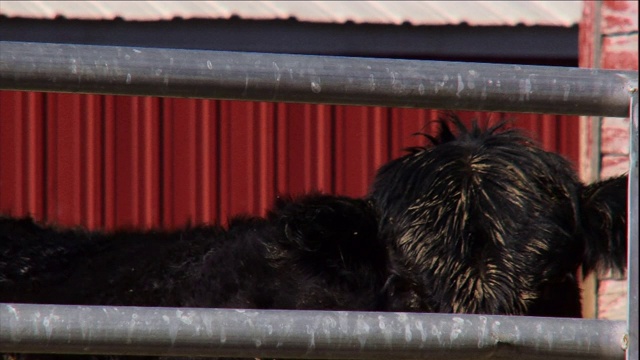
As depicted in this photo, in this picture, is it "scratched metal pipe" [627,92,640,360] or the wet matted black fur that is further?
the wet matted black fur

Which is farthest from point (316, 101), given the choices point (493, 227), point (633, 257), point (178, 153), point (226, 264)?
point (178, 153)

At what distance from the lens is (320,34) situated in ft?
20.2

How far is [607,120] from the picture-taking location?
6059 mm

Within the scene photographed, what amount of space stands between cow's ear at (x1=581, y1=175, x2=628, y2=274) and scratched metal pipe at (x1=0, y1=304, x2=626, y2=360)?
1.50 m

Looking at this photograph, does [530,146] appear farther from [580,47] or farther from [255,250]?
[580,47]

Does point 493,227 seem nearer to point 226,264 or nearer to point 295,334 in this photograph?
point 226,264

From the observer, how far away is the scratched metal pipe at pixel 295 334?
1.31m

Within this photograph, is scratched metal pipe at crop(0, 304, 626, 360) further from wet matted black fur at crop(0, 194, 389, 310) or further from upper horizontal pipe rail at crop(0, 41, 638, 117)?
wet matted black fur at crop(0, 194, 389, 310)

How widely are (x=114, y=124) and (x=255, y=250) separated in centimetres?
349

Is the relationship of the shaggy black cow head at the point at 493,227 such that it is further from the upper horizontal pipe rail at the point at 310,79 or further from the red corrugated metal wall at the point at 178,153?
the red corrugated metal wall at the point at 178,153

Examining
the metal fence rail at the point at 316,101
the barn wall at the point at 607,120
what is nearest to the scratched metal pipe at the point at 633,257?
the metal fence rail at the point at 316,101

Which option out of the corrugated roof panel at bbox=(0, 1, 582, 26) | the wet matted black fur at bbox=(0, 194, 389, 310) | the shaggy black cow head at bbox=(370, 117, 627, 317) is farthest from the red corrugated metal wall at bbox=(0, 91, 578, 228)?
the shaggy black cow head at bbox=(370, 117, 627, 317)

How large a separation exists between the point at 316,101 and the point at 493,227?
1.41 metres

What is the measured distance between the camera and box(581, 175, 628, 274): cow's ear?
288 cm
